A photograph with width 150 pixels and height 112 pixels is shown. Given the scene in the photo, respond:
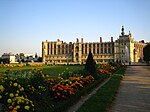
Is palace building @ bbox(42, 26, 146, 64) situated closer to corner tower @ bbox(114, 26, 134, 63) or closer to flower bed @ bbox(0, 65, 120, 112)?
corner tower @ bbox(114, 26, 134, 63)

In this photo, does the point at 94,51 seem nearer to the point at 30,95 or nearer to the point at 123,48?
the point at 123,48

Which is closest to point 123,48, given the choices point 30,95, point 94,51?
point 94,51

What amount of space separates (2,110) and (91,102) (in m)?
3.91

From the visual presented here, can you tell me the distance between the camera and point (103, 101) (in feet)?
31.0

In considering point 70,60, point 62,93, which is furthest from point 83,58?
point 62,93

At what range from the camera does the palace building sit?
113625 mm

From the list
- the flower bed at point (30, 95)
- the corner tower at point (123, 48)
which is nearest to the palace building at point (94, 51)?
the corner tower at point (123, 48)

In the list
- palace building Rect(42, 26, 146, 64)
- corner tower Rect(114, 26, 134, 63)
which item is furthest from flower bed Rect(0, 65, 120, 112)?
corner tower Rect(114, 26, 134, 63)

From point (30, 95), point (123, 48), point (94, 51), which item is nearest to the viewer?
point (30, 95)

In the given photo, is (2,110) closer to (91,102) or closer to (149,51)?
(91,102)

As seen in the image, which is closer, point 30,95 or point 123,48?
point 30,95

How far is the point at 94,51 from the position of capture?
124 metres

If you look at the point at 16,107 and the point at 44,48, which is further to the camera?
the point at 44,48

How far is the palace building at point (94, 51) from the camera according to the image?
114 meters
